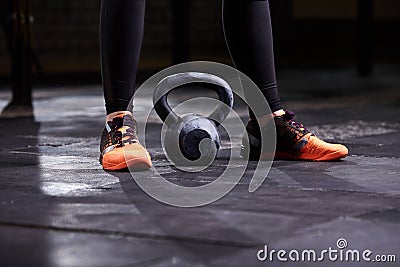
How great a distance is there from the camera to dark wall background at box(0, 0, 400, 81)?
9.84 metres

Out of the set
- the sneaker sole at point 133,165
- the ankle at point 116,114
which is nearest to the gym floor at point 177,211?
the sneaker sole at point 133,165

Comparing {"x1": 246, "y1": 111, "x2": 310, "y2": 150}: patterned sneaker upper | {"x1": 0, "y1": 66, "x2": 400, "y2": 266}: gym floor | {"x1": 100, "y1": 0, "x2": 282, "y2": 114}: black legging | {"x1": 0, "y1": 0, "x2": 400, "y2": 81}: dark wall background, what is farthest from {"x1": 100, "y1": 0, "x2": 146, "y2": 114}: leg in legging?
{"x1": 0, "y1": 0, "x2": 400, "y2": 81}: dark wall background

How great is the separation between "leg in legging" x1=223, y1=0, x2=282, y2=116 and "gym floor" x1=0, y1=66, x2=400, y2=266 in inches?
9.0

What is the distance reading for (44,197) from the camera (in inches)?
79.9

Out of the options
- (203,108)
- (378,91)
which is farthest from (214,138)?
(378,91)

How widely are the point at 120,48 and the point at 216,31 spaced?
338 inches

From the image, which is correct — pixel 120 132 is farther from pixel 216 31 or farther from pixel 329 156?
pixel 216 31

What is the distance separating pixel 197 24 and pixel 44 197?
8.95 meters

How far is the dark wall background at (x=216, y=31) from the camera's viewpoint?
32.3 ft

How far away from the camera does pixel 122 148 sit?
7.93 ft

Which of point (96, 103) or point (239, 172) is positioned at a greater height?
point (239, 172)

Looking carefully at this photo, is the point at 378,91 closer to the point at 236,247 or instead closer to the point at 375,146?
the point at 375,146

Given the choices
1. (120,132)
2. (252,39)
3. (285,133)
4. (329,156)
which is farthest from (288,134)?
(120,132)

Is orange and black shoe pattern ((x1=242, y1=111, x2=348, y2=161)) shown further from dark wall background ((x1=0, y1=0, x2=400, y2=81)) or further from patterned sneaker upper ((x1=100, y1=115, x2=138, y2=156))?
dark wall background ((x1=0, y1=0, x2=400, y2=81))
